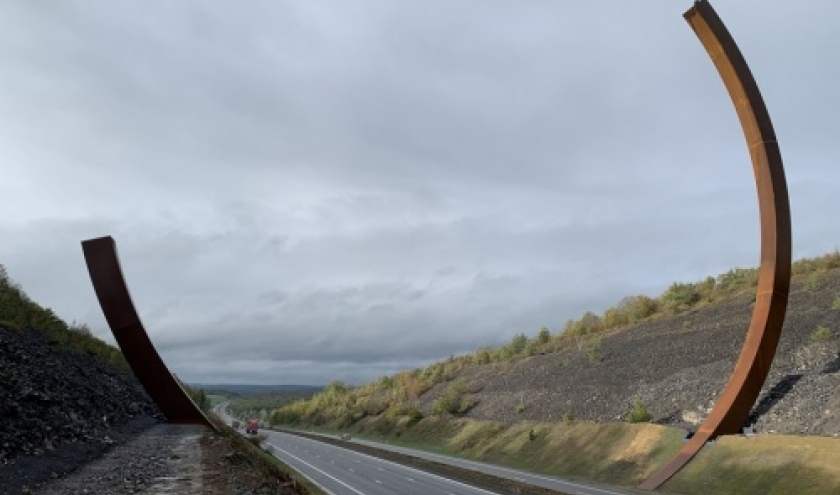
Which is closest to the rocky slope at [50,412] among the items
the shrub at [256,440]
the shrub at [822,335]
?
Answer: the shrub at [256,440]

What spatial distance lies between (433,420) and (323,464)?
18889mm

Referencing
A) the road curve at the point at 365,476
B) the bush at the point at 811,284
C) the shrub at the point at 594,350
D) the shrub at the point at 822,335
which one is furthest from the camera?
the shrub at the point at 594,350

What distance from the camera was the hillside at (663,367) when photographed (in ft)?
115

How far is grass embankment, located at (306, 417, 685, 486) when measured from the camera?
35281 millimetres

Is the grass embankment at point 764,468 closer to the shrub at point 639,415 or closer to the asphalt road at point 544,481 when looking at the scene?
the asphalt road at point 544,481

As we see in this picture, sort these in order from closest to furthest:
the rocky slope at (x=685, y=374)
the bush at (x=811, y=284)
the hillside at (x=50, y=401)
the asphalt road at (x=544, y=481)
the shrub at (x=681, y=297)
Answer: the hillside at (x=50, y=401) → the asphalt road at (x=544, y=481) → the rocky slope at (x=685, y=374) → the bush at (x=811, y=284) → the shrub at (x=681, y=297)

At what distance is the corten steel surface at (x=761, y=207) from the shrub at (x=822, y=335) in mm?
10547

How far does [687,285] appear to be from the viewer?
220 feet

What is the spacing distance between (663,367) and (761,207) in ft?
61.3

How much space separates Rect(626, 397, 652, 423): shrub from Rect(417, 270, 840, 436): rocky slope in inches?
16.5

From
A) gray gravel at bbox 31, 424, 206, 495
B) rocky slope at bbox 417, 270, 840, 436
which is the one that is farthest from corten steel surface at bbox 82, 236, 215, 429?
rocky slope at bbox 417, 270, 840, 436

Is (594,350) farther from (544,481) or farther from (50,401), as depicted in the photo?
(50,401)

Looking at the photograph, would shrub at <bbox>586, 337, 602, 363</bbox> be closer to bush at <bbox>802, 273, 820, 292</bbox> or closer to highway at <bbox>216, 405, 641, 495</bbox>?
highway at <bbox>216, 405, 641, 495</bbox>

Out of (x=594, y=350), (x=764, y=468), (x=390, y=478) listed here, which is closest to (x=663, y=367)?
(x=594, y=350)
